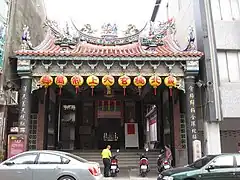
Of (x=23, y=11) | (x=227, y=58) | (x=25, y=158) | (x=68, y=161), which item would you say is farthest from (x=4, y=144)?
(x=227, y=58)

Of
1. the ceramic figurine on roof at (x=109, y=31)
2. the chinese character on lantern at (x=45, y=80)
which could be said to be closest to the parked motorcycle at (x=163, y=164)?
the chinese character on lantern at (x=45, y=80)

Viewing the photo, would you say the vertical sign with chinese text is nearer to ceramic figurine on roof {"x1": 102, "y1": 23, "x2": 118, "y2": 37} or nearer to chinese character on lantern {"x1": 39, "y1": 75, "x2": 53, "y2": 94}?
ceramic figurine on roof {"x1": 102, "y1": 23, "x2": 118, "y2": 37}

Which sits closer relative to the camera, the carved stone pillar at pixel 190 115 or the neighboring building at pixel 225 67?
the carved stone pillar at pixel 190 115

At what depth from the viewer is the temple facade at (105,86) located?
13.4 meters

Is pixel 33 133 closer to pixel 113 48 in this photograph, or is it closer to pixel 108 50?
pixel 108 50

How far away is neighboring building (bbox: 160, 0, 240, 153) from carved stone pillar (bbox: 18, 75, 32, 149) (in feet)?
27.3

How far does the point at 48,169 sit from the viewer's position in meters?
9.02

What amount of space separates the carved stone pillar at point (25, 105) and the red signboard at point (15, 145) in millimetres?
351

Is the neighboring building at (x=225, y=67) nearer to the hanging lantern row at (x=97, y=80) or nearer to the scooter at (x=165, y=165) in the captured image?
the scooter at (x=165, y=165)

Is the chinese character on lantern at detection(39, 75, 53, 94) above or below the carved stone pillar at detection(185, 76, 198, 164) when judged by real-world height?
above

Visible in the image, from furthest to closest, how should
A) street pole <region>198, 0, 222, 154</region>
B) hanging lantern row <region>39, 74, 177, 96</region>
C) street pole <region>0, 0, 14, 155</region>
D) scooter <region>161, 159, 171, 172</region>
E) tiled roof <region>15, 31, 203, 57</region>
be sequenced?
1. street pole <region>198, 0, 222, 154</region>
2. tiled roof <region>15, 31, 203, 57</region>
3. hanging lantern row <region>39, 74, 177, 96</region>
4. street pole <region>0, 0, 14, 155</region>
5. scooter <region>161, 159, 171, 172</region>

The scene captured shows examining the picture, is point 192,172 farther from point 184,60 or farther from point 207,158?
point 184,60

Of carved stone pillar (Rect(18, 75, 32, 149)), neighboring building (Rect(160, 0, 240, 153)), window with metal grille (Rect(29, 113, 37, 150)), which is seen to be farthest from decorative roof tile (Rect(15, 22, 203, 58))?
window with metal grille (Rect(29, 113, 37, 150))

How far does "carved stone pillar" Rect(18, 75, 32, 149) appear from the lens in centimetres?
1268
